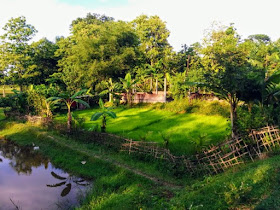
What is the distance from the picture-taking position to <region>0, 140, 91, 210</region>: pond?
336 inches

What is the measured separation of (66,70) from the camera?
26.1 meters

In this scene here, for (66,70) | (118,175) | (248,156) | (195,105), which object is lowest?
(118,175)

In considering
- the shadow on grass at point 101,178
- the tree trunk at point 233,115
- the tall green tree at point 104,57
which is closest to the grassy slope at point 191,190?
the shadow on grass at point 101,178

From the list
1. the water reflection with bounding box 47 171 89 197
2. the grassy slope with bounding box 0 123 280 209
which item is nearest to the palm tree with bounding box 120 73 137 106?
the grassy slope with bounding box 0 123 280 209

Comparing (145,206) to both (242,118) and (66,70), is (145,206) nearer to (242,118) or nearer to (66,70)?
(242,118)

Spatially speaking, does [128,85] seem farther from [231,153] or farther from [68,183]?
[231,153]

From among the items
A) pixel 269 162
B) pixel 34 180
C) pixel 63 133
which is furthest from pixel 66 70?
pixel 269 162

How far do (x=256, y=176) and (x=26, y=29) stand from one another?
2869 centimetres

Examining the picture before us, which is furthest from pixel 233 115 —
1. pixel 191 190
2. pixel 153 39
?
pixel 153 39

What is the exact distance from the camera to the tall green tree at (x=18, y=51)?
2705 cm

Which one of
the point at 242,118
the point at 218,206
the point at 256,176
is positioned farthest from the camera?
the point at 242,118

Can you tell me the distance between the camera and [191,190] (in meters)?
6.95

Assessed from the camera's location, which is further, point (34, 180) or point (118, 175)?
point (34, 180)

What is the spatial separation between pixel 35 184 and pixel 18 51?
21.4 meters
